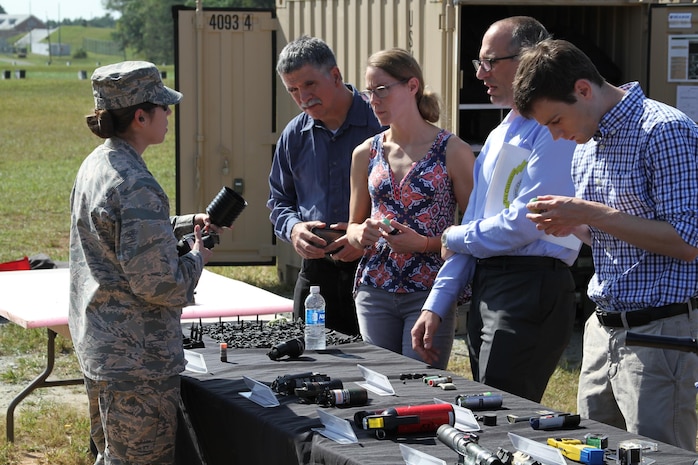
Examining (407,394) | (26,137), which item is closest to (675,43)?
(407,394)

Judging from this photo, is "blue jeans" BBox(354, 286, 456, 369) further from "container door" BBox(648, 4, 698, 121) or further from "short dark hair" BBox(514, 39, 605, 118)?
"container door" BBox(648, 4, 698, 121)

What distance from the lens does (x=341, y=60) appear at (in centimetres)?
895

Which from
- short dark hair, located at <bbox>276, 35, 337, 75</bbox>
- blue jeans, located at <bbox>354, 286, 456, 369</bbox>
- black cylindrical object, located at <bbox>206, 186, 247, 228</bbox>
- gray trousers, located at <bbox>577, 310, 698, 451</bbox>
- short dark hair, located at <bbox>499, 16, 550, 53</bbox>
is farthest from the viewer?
short dark hair, located at <bbox>276, 35, 337, 75</bbox>

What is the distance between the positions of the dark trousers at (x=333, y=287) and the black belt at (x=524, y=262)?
43.2 inches

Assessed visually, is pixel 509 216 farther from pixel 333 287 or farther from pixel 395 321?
pixel 333 287

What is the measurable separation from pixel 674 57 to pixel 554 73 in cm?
526

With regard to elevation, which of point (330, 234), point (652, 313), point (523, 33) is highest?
point (523, 33)

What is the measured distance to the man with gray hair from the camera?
4.66 m

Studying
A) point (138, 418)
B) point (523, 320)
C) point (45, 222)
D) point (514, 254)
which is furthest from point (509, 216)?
point (45, 222)

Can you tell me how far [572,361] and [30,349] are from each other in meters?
3.88

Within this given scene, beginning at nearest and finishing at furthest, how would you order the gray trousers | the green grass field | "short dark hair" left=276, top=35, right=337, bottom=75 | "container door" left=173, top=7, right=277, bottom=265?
the gray trousers < "short dark hair" left=276, top=35, right=337, bottom=75 < the green grass field < "container door" left=173, top=7, right=277, bottom=265

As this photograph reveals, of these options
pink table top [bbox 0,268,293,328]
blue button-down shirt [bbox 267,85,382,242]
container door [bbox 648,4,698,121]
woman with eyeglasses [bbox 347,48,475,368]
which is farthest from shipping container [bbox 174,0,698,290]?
woman with eyeglasses [bbox 347,48,475,368]

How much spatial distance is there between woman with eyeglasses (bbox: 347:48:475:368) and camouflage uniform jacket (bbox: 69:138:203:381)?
909 mm

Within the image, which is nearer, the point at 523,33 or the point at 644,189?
the point at 644,189
